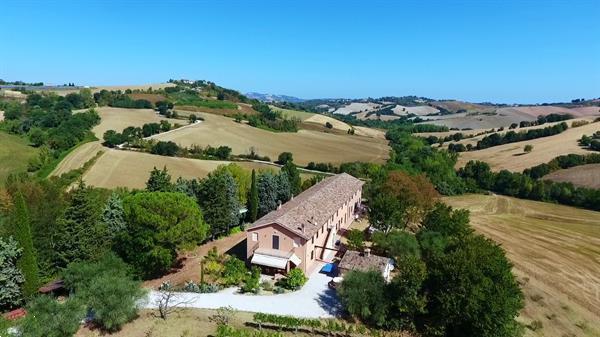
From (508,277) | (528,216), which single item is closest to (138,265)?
(508,277)

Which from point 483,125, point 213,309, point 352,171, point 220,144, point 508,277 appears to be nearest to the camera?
point 508,277

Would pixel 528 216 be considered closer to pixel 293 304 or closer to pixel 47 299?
pixel 293 304

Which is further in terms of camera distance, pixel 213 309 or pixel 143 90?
pixel 143 90

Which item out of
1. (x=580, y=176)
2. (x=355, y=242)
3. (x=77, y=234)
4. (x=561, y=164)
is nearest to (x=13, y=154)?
(x=77, y=234)

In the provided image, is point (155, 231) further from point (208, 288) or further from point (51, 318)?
→ point (51, 318)

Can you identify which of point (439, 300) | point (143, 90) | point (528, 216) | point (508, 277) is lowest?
point (528, 216)

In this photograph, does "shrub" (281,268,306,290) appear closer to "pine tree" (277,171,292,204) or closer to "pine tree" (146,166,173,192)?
"pine tree" (146,166,173,192)

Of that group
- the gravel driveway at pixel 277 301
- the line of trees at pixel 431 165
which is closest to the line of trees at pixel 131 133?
the line of trees at pixel 431 165
